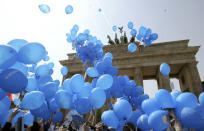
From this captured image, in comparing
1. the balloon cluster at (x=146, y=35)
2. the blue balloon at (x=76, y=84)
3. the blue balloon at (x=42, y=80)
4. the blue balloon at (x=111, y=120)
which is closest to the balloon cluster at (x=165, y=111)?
the blue balloon at (x=111, y=120)

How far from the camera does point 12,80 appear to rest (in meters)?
2.95

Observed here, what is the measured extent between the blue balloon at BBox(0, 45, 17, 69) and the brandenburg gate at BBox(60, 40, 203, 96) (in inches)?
672

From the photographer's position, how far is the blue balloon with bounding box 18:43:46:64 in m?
3.15

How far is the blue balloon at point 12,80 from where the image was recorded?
9.55 feet

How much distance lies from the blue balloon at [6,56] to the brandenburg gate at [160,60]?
17058mm

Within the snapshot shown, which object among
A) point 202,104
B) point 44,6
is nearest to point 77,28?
point 44,6

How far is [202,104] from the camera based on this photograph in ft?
13.4

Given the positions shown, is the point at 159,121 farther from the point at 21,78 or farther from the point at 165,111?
the point at 21,78

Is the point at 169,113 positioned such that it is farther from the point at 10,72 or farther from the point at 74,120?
the point at 10,72

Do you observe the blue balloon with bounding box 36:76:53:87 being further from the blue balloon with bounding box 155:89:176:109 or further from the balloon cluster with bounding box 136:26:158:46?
the balloon cluster with bounding box 136:26:158:46

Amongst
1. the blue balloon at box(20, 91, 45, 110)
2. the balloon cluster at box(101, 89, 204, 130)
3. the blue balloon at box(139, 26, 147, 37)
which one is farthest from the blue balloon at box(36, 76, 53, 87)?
the blue balloon at box(139, 26, 147, 37)

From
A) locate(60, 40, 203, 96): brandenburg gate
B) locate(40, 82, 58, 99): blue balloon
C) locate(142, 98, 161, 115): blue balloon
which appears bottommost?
locate(142, 98, 161, 115): blue balloon

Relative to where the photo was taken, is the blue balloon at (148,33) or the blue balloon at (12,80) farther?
the blue balloon at (148,33)

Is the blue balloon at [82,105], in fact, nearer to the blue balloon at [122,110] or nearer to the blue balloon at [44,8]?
the blue balloon at [122,110]
